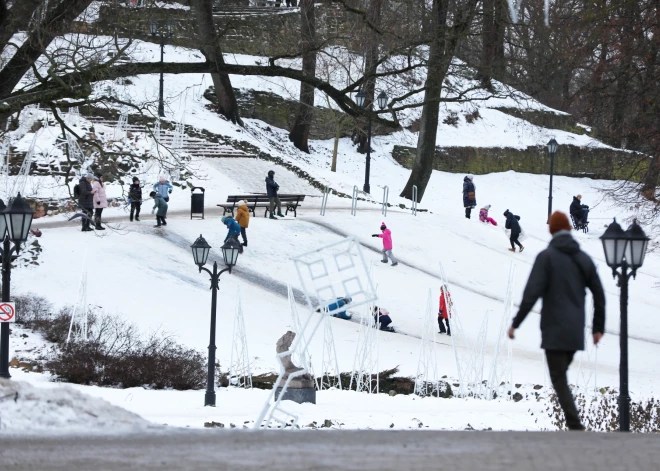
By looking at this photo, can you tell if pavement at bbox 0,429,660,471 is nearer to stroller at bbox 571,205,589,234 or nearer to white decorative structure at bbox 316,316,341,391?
white decorative structure at bbox 316,316,341,391

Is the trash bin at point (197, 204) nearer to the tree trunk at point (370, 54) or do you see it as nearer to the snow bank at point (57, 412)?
the tree trunk at point (370, 54)

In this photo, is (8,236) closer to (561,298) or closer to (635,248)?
(635,248)

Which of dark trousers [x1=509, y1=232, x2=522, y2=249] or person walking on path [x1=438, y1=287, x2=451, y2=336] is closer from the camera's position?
person walking on path [x1=438, y1=287, x2=451, y2=336]

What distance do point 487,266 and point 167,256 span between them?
31.8 feet

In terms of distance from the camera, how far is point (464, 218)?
109 feet

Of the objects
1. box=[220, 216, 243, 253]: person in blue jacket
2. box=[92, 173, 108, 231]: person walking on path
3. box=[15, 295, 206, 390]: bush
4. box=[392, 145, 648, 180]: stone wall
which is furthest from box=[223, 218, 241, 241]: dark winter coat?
box=[392, 145, 648, 180]: stone wall

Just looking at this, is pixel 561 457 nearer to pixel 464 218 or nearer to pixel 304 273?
pixel 304 273

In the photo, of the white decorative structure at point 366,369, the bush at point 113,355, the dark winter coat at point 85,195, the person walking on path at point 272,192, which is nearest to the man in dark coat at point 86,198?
the dark winter coat at point 85,195

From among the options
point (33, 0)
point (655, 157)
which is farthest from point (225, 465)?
point (655, 157)

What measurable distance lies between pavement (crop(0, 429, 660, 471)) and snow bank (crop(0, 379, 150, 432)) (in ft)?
0.75

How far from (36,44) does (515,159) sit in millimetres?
37901

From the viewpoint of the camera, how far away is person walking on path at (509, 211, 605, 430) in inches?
252

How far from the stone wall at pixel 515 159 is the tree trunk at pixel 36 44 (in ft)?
110

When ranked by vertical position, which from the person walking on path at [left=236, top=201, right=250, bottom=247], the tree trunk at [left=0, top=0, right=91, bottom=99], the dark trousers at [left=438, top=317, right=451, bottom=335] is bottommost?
the dark trousers at [left=438, top=317, right=451, bottom=335]
